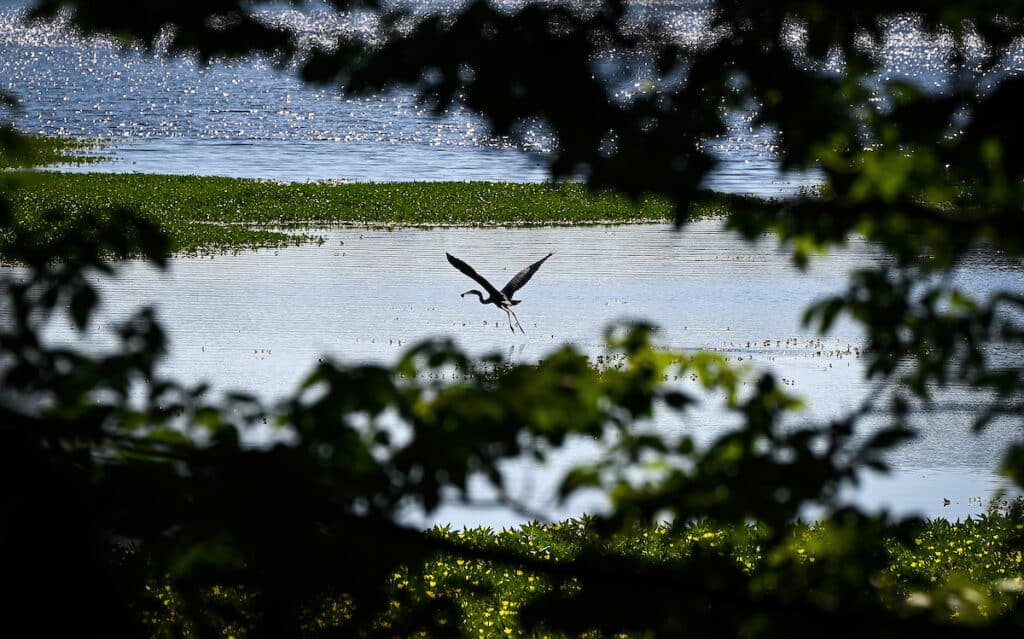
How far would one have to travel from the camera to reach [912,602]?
2.57 m

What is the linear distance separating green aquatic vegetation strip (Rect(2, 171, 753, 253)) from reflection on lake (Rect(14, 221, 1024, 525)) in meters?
1.44

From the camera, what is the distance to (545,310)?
16391 mm

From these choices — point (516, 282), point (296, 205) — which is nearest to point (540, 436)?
point (516, 282)

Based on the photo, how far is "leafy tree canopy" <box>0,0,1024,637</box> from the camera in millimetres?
2361

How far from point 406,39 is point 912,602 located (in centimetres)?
229

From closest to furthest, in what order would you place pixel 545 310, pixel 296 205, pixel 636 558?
1. pixel 636 558
2. pixel 545 310
3. pixel 296 205

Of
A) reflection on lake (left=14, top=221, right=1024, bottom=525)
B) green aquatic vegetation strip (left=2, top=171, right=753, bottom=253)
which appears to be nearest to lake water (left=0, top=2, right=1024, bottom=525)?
reflection on lake (left=14, top=221, right=1024, bottom=525)

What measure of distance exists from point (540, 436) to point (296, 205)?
82.8ft

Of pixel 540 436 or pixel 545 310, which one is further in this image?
pixel 545 310

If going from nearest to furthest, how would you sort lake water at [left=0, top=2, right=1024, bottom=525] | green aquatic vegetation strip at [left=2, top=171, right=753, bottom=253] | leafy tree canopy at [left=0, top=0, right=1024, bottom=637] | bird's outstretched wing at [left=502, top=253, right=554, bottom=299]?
leafy tree canopy at [left=0, top=0, right=1024, bottom=637] → lake water at [left=0, top=2, right=1024, bottom=525] → bird's outstretched wing at [left=502, top=253, right=554, bottom=299] → green aquatic vegetation strip at [left=2, top=171, right=753, bottom=253]

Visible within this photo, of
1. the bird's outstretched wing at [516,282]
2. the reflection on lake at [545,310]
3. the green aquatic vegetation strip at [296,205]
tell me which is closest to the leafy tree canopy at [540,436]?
the reflection on lake at [545,310]

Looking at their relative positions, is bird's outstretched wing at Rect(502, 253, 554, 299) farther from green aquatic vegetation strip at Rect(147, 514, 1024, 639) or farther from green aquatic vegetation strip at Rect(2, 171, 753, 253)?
green aquatic vegetation strip at Rect(2, 171, 753, 253)

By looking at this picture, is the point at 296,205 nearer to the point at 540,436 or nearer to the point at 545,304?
the point at 545,304

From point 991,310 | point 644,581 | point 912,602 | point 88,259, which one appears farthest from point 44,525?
point 991,310
